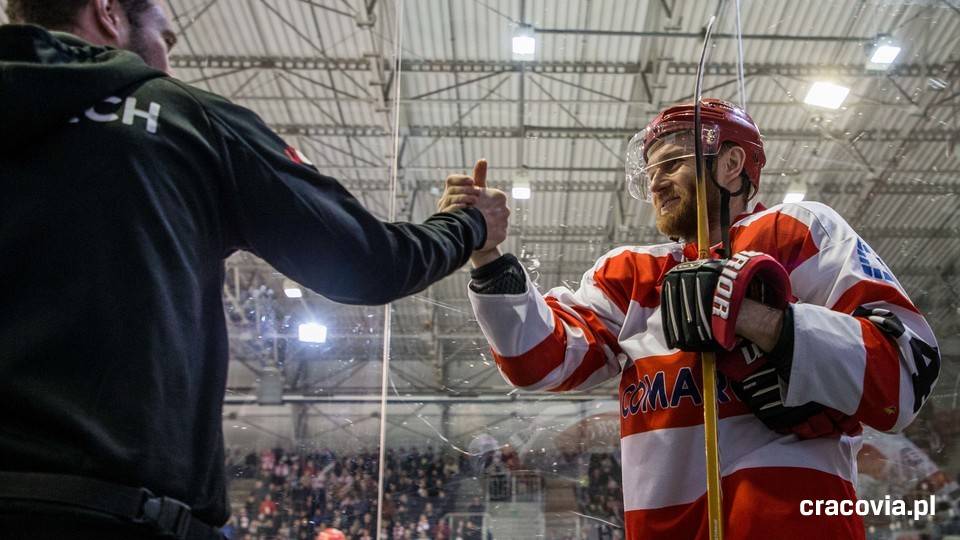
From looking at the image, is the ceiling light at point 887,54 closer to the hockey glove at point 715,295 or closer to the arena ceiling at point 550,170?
the arena ceiling at point 550,170

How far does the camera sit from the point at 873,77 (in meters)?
3.17

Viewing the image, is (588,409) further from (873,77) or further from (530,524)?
(873,77)

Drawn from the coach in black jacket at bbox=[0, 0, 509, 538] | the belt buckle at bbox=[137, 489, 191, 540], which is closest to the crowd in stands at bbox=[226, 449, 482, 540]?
the coach in black jacket at bbox=[0, 0, 509, 538]

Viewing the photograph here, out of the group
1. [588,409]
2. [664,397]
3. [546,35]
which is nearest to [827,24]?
[546,35]

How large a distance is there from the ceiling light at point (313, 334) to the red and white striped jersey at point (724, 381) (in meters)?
1.46

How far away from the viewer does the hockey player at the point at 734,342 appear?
133cm

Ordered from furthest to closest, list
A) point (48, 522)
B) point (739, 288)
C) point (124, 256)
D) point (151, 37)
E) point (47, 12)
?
point (739, 288), point (151, 37), point (47, 12), point (124, 256), point (48, 522)

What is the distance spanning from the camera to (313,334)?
306 centimetres

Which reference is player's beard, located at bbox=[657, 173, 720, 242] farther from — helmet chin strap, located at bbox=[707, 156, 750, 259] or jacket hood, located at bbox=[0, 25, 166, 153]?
jacket hood, located at bbox=[0, 25, 166, 153]

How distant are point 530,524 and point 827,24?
94.8 inches

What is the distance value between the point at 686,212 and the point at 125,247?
1.32 m

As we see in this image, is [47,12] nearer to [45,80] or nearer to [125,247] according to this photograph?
[45,80]

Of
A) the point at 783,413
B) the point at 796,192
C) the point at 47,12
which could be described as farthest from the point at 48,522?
the point at 796,192

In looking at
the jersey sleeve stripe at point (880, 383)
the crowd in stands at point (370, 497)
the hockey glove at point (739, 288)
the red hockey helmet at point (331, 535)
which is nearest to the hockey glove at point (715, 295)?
the hockey glove at point (739, 288)
